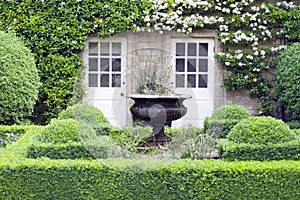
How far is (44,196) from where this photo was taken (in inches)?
155

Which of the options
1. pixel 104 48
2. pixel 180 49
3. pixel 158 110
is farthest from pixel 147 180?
pixel 104 48

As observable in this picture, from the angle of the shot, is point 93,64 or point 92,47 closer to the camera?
point 93,64

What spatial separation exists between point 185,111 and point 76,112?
1.13 metres

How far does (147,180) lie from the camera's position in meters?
3.87

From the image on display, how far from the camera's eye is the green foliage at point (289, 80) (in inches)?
297

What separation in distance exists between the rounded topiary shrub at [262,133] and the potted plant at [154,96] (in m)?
0.77

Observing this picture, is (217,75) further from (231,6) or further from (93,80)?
(93,80)

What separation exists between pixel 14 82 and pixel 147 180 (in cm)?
386

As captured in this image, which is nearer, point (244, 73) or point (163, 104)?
point (163, 104)

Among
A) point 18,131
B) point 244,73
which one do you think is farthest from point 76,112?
point 244,73

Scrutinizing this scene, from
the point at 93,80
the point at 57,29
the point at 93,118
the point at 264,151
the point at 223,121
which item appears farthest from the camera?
the point at 57,29

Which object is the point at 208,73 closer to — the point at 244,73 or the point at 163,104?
the point at 244,73

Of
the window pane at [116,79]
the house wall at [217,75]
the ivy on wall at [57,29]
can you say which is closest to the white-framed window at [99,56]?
the ivy on wall at [57,29]

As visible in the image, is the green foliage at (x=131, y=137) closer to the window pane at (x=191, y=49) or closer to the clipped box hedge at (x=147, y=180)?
the clipped box hedge at (x=147, y=180)
